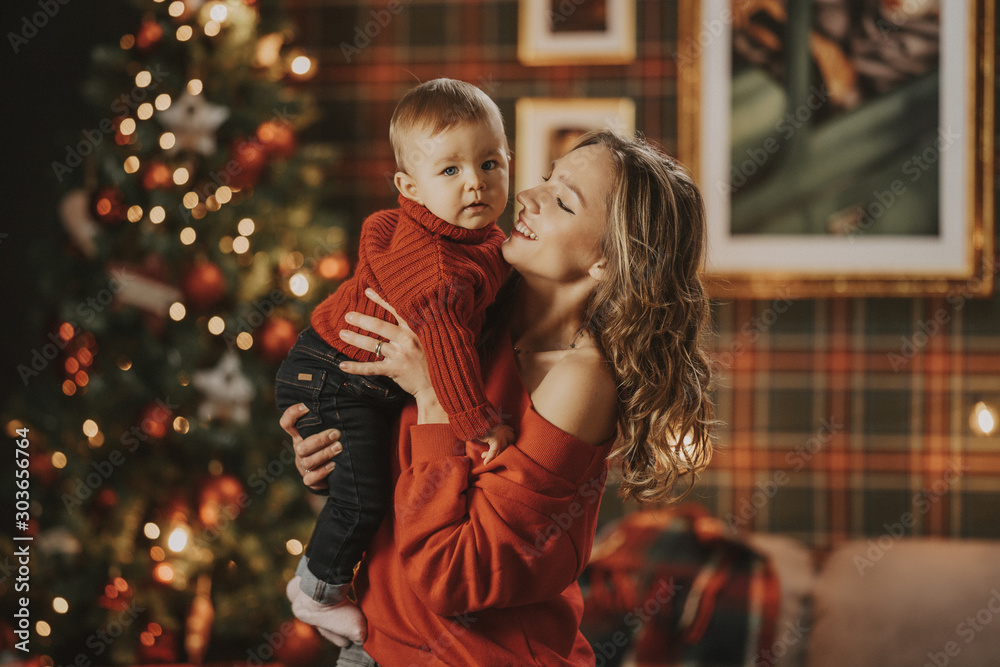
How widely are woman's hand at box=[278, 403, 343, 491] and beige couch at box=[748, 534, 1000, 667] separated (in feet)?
5.66

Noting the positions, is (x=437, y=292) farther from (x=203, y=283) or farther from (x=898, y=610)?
(x=898, y=610)

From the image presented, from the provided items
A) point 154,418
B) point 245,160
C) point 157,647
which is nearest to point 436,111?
point 245,160

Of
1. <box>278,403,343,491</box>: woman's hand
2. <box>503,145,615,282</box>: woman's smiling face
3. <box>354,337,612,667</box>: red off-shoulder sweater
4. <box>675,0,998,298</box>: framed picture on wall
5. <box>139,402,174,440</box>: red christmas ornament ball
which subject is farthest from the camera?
<box>675,0,998,298</box>: framed picture on wall

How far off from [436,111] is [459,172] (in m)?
0.10

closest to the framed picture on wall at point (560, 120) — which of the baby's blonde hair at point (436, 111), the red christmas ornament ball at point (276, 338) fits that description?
the red christmas ornament ball at point (276, 338)

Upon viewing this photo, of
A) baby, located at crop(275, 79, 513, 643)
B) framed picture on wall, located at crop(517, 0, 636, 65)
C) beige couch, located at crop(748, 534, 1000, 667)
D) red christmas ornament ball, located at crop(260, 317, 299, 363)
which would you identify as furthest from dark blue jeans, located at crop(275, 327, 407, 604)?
framed picture on wall, located at crop(517, 0, 636, 65)

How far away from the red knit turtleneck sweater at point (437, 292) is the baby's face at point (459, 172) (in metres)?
0.02

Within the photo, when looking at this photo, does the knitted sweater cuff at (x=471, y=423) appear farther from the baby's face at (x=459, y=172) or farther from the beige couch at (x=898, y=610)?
the beige couch at (x=898, y=610)

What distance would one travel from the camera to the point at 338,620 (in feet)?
4.60

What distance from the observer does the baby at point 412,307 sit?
50.2 inches

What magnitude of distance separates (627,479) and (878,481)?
7.00 feet

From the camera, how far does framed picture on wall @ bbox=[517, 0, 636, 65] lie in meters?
3.20

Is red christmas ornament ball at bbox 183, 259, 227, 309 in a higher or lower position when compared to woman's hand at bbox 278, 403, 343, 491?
higher

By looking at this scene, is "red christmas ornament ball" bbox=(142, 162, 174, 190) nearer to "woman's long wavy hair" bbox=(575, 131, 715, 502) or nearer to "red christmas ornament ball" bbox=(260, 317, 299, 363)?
"red christmas ornament ball" bbox=(260, 317, 299, 363)
